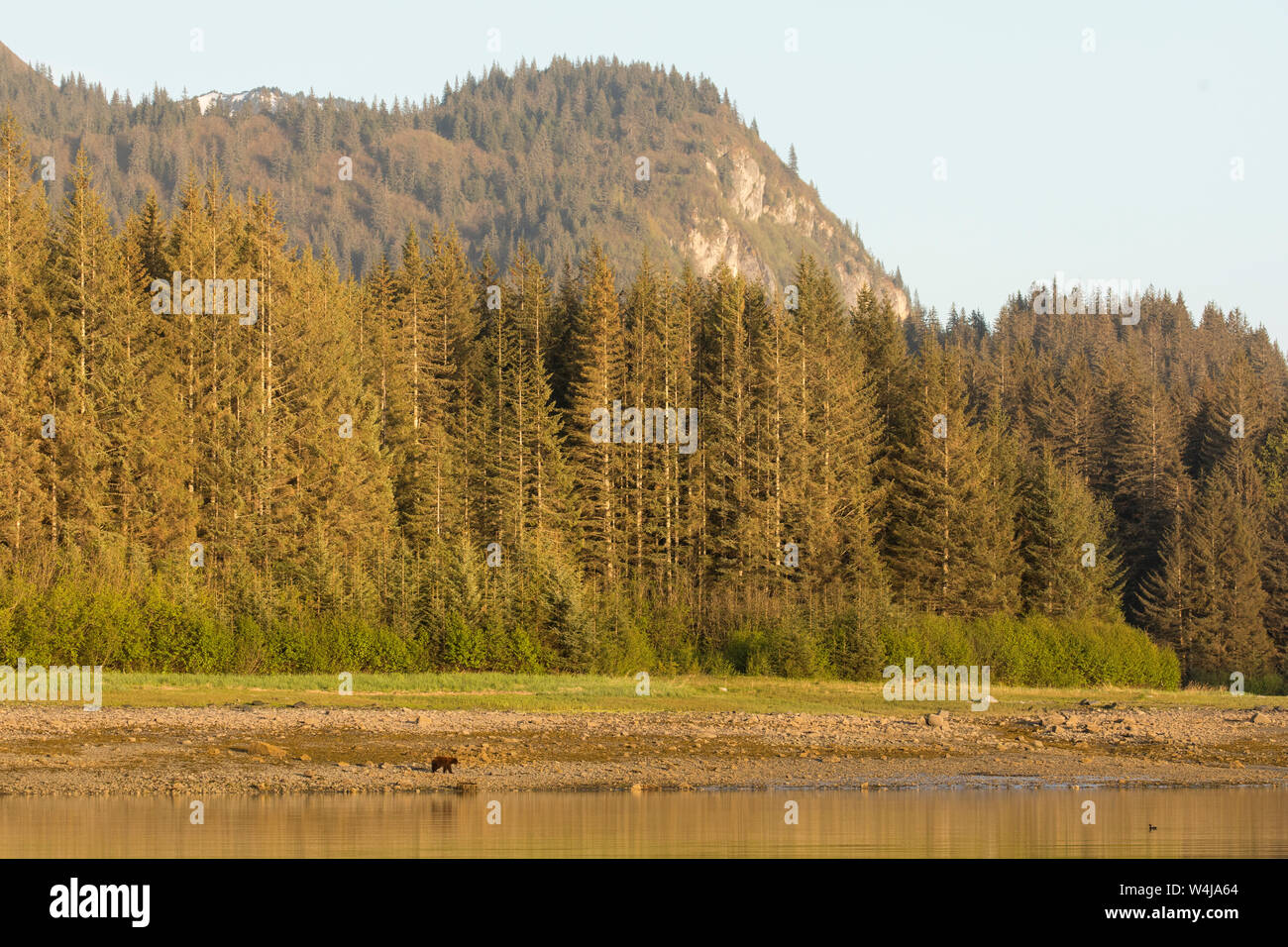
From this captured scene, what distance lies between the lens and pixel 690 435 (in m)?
79.0

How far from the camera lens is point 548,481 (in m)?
75.1

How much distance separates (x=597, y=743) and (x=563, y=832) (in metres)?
10.7

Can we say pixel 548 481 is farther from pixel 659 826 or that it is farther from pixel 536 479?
pixel 659 826

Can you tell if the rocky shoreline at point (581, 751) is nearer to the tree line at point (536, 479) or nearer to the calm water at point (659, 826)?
the calm water at point (659, 826)

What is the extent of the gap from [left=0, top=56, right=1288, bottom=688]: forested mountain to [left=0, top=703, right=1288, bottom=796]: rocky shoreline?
14.7 meters

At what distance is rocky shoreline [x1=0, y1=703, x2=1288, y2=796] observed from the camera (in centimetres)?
2495

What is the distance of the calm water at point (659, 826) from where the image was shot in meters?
17.4

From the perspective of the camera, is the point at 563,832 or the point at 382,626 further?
the point at 382,626

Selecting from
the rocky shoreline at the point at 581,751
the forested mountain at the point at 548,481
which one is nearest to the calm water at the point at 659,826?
the rocky shoreline at the point at 581,751

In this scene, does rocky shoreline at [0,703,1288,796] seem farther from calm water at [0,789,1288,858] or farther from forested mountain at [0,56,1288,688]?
forested mountain at [0,56,1288,688]

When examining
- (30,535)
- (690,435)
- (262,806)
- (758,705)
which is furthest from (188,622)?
(690,435)

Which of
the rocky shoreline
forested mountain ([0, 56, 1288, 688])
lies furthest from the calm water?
forested mountain ([0, 56, 1288, 688])

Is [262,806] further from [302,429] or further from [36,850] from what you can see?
[302,429]

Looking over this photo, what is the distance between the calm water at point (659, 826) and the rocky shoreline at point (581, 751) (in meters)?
1.49
